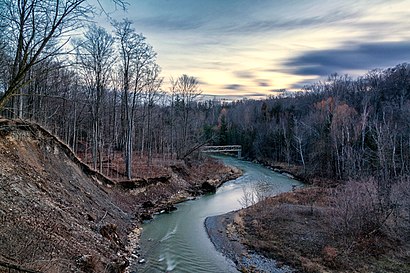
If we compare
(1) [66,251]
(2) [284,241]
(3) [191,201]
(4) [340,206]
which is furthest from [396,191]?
(1) [66,251]

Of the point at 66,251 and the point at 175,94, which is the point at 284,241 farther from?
the point at 175,94

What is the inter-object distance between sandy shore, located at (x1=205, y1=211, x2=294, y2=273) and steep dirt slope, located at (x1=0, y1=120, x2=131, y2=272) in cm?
489

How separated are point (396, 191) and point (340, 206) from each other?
3.14m

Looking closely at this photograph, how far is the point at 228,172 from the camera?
1628 inches

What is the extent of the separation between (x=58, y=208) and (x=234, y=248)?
834cm

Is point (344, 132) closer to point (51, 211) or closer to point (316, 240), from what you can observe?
point (316, 240)

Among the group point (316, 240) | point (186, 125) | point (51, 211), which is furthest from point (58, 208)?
point (186, 125)

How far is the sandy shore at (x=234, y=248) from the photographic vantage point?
13.3m

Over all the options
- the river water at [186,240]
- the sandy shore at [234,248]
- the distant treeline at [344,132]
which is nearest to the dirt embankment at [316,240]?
the sandy shore at [234,248]

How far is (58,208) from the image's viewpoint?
42.2 ft

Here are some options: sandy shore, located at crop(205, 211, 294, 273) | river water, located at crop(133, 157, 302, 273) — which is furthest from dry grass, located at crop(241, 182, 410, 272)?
river water, located at crop(133, 157, 302, 273)

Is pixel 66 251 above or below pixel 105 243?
above

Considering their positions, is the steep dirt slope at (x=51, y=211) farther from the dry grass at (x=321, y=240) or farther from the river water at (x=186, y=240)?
the dry grass at (x=321, y=240)

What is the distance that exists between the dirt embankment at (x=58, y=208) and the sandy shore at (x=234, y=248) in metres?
4.41
